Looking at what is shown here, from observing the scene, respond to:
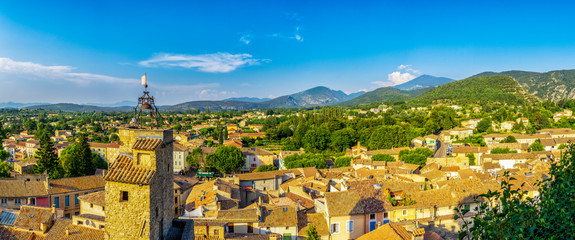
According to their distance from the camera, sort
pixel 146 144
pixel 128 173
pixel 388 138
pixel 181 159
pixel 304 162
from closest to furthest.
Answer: pixel 128 173
pixel 146 144
pixel 304 162
pixel 181 159
pixel 388 138

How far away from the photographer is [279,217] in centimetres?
2164

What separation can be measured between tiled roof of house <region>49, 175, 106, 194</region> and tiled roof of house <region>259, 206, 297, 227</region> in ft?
65.6

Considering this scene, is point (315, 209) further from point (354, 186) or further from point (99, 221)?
point (99, 221)

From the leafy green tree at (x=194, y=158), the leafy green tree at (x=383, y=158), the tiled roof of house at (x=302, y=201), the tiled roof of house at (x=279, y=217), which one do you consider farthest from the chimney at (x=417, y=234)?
the leafy green tree at (x=194, y=158)

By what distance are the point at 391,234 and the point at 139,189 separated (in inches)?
499

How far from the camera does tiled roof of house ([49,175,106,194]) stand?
2917 centimetres

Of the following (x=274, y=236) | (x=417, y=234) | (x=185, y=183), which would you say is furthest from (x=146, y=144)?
(x=185, y=183)

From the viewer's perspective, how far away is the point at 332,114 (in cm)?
10131

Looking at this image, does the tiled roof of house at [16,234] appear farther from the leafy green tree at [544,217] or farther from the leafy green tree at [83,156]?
the leafy green tree at [83,156]

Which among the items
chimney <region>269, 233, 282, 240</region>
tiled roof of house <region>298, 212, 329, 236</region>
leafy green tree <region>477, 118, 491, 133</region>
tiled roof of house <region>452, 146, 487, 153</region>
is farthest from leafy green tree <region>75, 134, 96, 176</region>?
leafy green tree <region>477, 118, 491, 133</region>

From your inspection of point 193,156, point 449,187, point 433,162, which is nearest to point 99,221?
point 449,187

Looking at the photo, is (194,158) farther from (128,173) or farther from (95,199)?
(128,173)

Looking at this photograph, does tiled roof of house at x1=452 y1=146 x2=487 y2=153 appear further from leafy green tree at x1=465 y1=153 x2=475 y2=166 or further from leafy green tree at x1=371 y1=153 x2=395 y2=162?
leafy green tree at x1=371 y1=153 x2=395 y2=162

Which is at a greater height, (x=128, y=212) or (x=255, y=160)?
(x=128, y=212)
